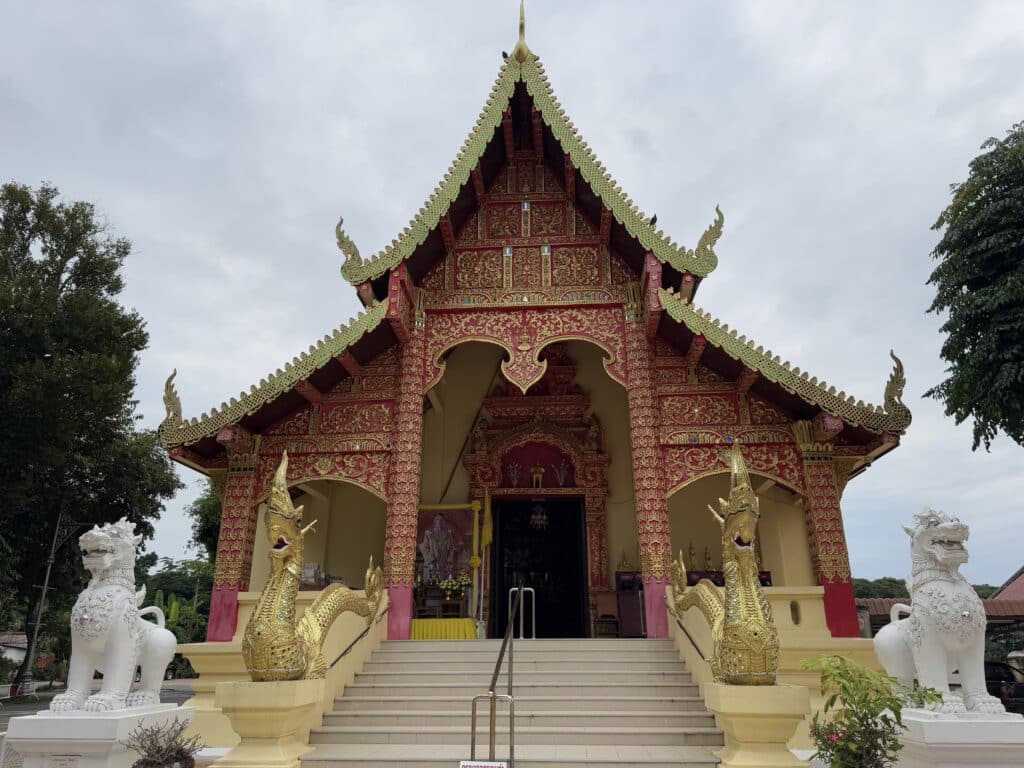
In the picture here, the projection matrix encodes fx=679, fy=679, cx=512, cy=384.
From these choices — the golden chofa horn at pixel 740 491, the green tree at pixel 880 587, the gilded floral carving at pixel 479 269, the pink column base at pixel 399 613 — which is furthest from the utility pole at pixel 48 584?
the green tree at pixel 880 587

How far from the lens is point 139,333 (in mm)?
14531

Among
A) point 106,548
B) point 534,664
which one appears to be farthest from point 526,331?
point 106,548

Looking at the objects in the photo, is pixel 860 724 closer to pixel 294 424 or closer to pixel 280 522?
pixel 280 522

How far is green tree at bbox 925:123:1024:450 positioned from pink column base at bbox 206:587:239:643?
8.74 m

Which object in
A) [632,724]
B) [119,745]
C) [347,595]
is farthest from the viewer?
[347,595]

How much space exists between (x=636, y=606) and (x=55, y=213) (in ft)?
46.8

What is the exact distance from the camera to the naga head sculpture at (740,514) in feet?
13.1

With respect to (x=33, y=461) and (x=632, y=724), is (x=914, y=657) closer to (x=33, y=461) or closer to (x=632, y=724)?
(x=632, y=724)

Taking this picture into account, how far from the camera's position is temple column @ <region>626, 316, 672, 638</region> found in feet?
22.2

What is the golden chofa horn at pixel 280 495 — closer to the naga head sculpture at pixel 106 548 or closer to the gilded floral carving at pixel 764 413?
the naga head sculpture at pixel 106 548

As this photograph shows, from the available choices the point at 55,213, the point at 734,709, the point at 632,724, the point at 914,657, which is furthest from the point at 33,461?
the point at 914,657

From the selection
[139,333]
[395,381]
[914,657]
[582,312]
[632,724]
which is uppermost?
[139,333]

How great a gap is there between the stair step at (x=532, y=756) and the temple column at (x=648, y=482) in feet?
7.45

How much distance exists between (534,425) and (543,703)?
4.98m
